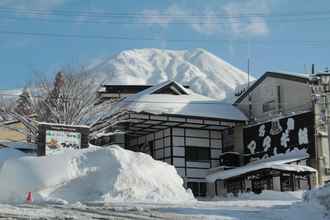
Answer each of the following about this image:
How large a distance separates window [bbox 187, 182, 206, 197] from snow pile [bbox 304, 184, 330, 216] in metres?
22.1

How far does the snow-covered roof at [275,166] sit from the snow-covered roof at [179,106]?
3.87 meters

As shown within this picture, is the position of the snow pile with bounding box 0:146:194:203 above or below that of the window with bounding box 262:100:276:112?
below

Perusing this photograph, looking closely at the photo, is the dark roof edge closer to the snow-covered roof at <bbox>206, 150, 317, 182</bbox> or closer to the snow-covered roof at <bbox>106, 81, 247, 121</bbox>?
the snow-covered roof at <bbox>106, 81, 247, 121</bbox>

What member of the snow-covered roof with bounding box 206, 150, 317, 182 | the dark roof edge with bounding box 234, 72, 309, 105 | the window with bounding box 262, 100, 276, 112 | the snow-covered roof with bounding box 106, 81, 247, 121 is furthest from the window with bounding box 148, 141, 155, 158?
the window with bounding box 262, 100, 276, 112

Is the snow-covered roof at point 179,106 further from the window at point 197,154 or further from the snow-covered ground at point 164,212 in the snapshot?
the snow-covered ground at point 164,212

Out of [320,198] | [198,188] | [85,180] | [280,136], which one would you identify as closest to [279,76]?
[280,136]

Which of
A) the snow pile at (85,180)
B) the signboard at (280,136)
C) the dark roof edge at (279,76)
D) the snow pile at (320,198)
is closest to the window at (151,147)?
the signboard at (280,136)

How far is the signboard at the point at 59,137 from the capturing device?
79.5 ft

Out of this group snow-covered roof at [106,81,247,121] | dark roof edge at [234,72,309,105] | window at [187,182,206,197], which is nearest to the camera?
dark roof edge at [234,72,309,105]

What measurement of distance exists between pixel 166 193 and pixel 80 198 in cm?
302

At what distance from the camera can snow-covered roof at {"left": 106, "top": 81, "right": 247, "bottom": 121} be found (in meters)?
36.6

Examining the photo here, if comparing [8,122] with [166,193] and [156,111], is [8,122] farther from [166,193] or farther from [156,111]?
[166,193]

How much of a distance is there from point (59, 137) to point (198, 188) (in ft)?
51.9

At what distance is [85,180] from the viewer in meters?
21.0
